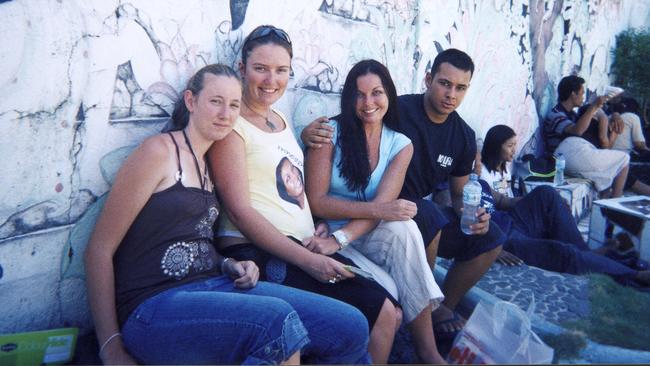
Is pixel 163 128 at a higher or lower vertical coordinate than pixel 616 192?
higher

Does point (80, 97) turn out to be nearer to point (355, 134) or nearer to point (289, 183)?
point (289, 183)

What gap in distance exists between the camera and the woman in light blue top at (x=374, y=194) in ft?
8.74

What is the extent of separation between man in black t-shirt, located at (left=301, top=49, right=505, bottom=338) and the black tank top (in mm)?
954

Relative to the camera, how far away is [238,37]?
3033 mm

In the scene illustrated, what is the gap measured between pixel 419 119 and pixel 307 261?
147 cm

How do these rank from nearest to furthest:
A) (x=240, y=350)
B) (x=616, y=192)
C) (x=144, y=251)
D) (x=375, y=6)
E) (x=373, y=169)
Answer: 1. (x=240, y=350)
2. (x=144, y=251)
3. (x=373, y=169)
4. (x=375, y=6)
5. (x=616, y=192)

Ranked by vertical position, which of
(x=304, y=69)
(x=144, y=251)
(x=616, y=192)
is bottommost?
(x=616, y=192)

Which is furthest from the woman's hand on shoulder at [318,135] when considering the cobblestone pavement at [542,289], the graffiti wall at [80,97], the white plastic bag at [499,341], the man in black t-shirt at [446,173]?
the cobblestone pavement at [542,289]

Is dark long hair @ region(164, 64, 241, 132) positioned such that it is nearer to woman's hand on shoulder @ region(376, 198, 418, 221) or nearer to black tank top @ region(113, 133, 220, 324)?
black tank top @ region(113, 133, 220, 324)

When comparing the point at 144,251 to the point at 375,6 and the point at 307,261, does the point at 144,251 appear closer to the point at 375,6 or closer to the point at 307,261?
the point at 307,261

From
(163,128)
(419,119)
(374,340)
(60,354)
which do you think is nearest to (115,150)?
(163,128)

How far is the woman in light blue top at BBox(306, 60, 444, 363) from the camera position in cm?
266

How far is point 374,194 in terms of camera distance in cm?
300

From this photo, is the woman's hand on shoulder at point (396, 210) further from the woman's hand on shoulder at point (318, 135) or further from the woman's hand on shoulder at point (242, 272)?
the woman's hand on shoulder at point (242, 272)
